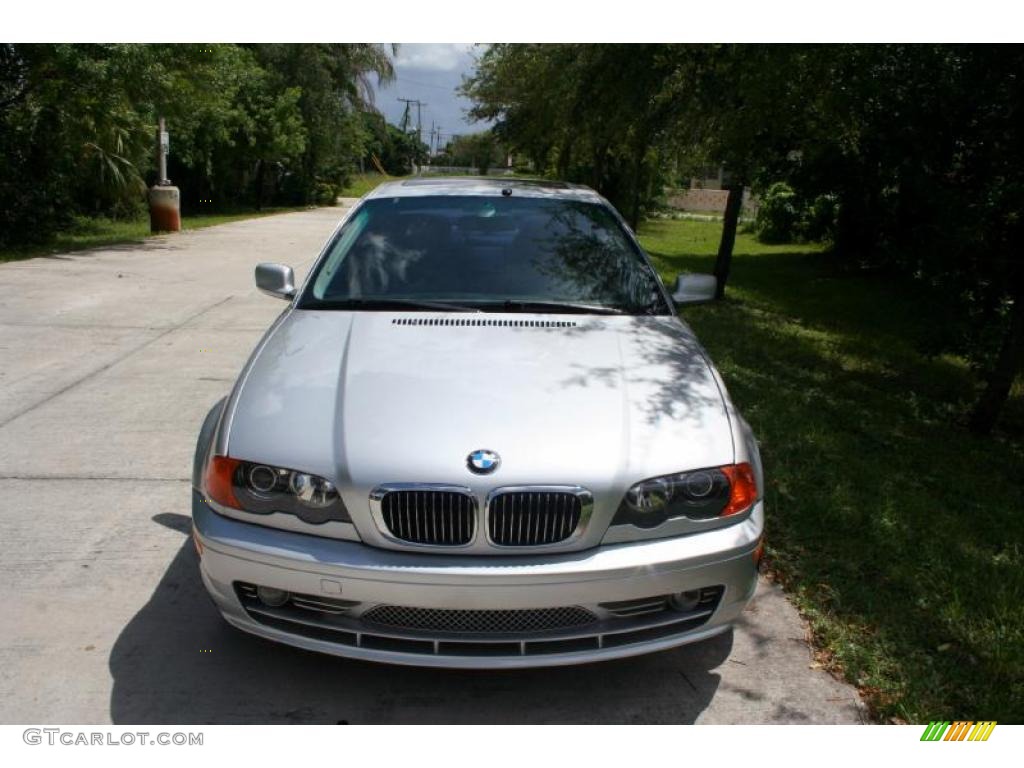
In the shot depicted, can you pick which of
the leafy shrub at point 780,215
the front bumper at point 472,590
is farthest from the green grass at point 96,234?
the leafy shrub at point 780,215

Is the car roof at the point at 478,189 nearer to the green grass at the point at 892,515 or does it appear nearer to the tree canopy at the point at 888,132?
the green grass at the point at 892,515

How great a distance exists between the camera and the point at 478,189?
4.76 metres

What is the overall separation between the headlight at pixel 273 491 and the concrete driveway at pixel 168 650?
649 mm

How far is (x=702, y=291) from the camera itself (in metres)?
4.50

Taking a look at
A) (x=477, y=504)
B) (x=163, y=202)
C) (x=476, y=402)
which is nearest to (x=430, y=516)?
(x=477, y=504)

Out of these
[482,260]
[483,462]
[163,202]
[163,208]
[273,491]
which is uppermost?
[482,260]

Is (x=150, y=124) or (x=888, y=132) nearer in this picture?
(x=888, y=132)

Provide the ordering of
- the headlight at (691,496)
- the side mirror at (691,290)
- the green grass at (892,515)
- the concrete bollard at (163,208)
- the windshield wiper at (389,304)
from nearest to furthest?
the headlight at (691,496) < the green grass at (892,515) < the windshield wiper at (389,304) < the side mirror at (691,290) < the concrete bollard at (163,208)

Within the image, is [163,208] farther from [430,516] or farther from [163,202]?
[430,516]

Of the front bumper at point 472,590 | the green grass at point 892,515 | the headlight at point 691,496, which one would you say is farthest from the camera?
the green grass at point 892,515

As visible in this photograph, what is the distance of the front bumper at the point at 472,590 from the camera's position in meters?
2.69

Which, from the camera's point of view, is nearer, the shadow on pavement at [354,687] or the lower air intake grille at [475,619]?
the lower air intake grille at [475,619]

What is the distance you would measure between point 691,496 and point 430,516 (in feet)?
2.72

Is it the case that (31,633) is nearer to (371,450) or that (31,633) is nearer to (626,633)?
(371,450)
